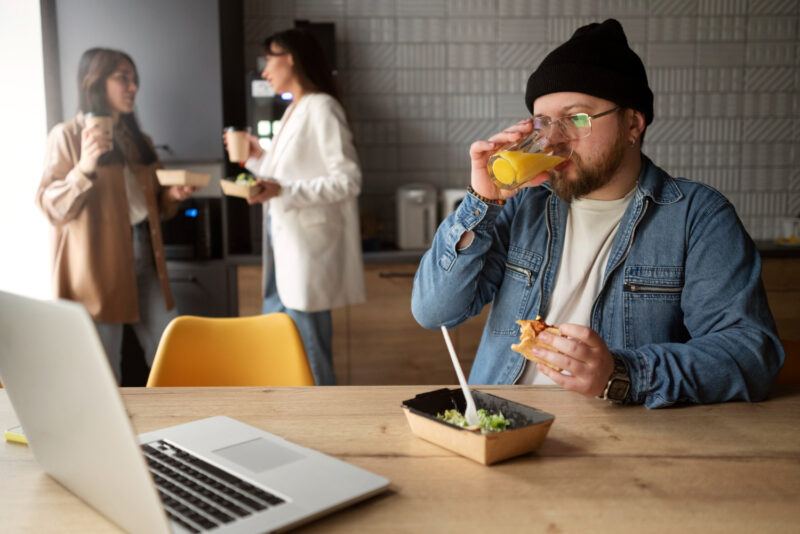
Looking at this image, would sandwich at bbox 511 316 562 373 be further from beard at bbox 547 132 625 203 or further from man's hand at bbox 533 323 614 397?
beard at bbox 547 132 625 203

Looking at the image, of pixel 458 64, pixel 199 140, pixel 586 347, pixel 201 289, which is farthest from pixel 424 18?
pixel 586 347

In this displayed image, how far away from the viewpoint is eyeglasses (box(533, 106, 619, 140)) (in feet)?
4.73

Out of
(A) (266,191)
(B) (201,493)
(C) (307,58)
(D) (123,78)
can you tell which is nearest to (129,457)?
(B) (201,493)

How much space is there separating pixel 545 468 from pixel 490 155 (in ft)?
2.35

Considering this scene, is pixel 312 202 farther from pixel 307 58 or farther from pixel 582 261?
pixel 582 261

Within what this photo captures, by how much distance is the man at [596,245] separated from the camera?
145 cm

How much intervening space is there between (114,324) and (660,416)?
8.07 feet

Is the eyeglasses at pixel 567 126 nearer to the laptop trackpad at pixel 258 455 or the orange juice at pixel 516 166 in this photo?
the orange juice at pixel 516 166

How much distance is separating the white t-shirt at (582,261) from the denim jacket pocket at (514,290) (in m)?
0.07

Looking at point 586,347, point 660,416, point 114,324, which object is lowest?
point 114,324

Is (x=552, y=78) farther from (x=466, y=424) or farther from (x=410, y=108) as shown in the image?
(x=410, y=108)

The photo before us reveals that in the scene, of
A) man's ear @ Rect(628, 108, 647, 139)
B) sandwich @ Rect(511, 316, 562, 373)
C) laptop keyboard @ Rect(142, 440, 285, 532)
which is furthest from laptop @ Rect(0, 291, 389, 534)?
man's ear @ Rect(628, 108, 647, 139)

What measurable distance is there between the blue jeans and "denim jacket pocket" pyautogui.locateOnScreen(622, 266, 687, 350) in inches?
67.0

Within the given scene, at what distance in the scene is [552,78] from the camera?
63.2 inches
